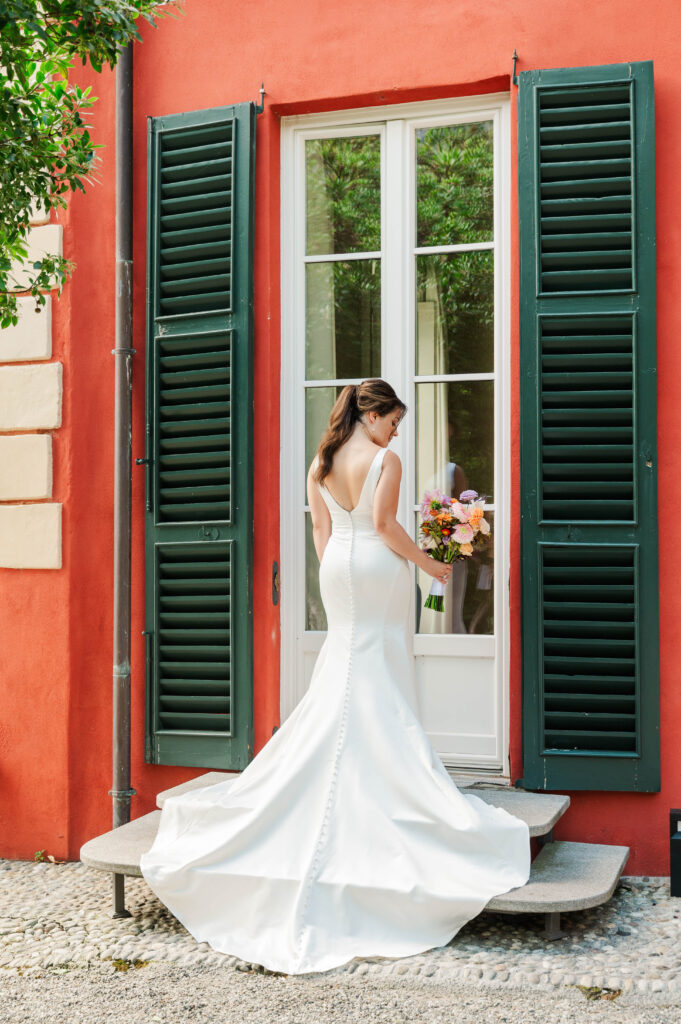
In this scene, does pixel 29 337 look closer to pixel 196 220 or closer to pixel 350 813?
pixel 196 220

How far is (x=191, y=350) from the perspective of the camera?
5242 mm

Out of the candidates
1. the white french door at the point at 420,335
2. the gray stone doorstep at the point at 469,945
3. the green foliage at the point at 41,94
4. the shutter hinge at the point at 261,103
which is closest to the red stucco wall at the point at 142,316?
the shutter hinge at the point at 261,103

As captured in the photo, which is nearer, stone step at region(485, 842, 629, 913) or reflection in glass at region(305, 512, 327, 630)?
stone step at region(485, 842, 629, 913)

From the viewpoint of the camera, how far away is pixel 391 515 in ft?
14.2

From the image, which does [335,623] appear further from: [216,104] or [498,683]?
[216,104]

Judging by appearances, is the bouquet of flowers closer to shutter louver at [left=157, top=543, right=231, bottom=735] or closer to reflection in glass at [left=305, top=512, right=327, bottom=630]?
reflection in glass at [left=305, top=512, right=327, bottom=630]

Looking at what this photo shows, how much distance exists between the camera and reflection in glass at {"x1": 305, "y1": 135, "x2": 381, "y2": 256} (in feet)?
17.5

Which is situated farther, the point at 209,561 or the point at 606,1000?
the point at 209,561

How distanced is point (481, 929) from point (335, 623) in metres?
1.34

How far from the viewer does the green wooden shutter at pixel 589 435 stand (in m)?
4.64

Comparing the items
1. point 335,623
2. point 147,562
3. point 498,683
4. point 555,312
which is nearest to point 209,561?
point 147,562

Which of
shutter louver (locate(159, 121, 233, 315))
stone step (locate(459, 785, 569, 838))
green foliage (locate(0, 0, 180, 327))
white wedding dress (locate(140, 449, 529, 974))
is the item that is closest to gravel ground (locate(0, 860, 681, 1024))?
white wedding dress (locate(140, 449, 529, 974))

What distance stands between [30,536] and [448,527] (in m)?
2.26

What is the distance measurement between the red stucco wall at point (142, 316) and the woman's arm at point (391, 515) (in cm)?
66
